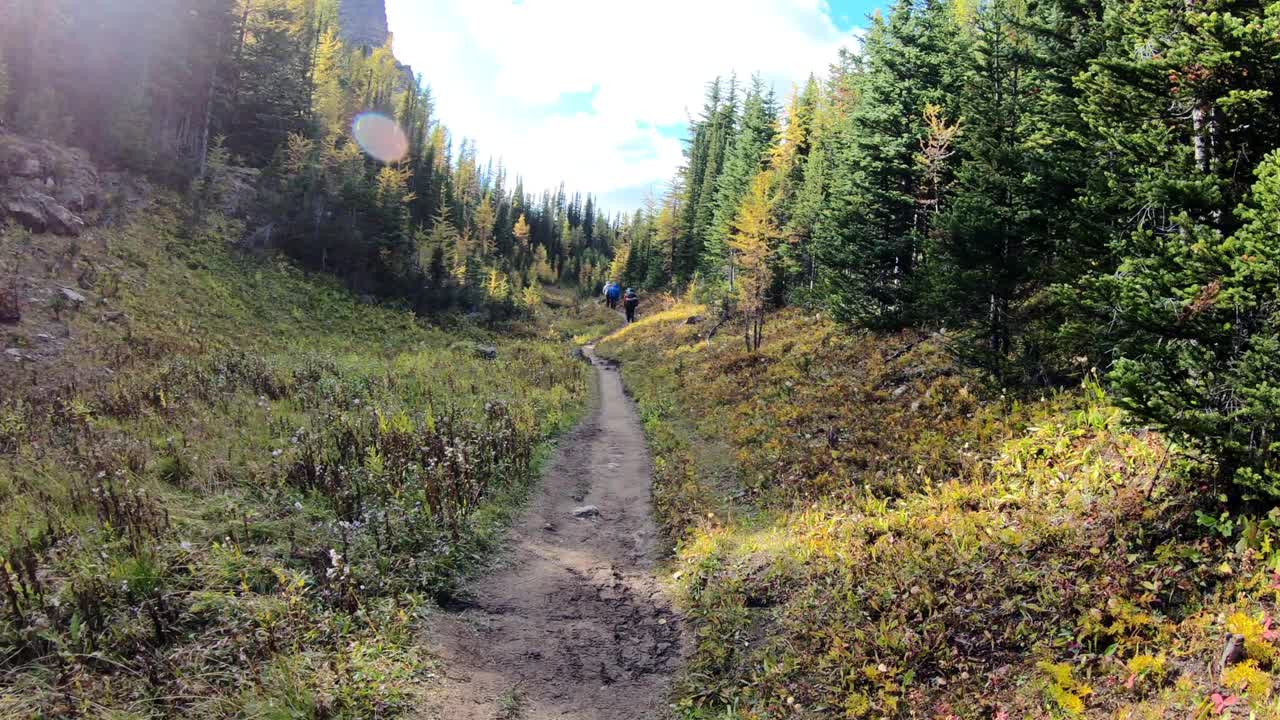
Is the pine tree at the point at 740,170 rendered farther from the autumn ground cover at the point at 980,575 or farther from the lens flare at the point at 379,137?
the lens flare at the point at 379,137

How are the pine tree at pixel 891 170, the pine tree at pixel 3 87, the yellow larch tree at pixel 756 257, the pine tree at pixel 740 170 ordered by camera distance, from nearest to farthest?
the pine tree at pixel 891 170 < the yellow larch tree at pixel 756 257 < the pine tree at pixel 3 87 < the pine tree at pixel 740 170

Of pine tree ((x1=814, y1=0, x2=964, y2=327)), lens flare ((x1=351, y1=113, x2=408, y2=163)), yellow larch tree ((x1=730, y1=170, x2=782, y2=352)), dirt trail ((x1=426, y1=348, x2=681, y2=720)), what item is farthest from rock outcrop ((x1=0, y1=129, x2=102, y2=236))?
lens flare ((x1=351, y1=113, x2=408, y2=163))

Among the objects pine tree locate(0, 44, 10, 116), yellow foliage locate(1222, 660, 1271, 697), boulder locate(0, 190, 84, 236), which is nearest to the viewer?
yellow foliage locate(1222, 660, 1271, 697)

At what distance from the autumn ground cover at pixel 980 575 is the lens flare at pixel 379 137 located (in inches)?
2842

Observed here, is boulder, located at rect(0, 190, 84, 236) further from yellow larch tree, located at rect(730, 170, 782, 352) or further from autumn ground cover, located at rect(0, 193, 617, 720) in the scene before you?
yellow larch tree, located at rect(730, 170, 782, 352)

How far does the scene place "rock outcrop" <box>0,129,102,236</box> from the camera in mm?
23891

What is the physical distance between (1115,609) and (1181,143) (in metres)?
5.47

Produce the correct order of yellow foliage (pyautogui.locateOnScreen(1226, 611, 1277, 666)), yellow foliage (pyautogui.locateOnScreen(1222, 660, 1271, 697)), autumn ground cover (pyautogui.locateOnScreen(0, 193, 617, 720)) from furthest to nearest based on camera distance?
autumn ground cover (pyautogui.locateOnScreen(0, 193, 617, 720))
yellow foliage (pyautogui.locateOnScreen(1226, 611, 1277, 666))
yellow foliage (pyautogui.locateOnScreen(1222, 660, 1271, 697))

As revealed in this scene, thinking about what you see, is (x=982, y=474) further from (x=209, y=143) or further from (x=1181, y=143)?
(x=209, y=143)

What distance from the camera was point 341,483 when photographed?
8.95 meters

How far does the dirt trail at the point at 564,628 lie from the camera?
575cm

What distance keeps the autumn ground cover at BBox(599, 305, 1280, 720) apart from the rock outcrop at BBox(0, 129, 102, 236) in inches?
1159

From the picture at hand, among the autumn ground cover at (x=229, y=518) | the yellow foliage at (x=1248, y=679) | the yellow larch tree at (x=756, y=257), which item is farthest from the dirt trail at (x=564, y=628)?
the yellow larch tree at (x=756, y=257)

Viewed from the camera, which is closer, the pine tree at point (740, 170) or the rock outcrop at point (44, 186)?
the rock outcrop at point (44, 186)
